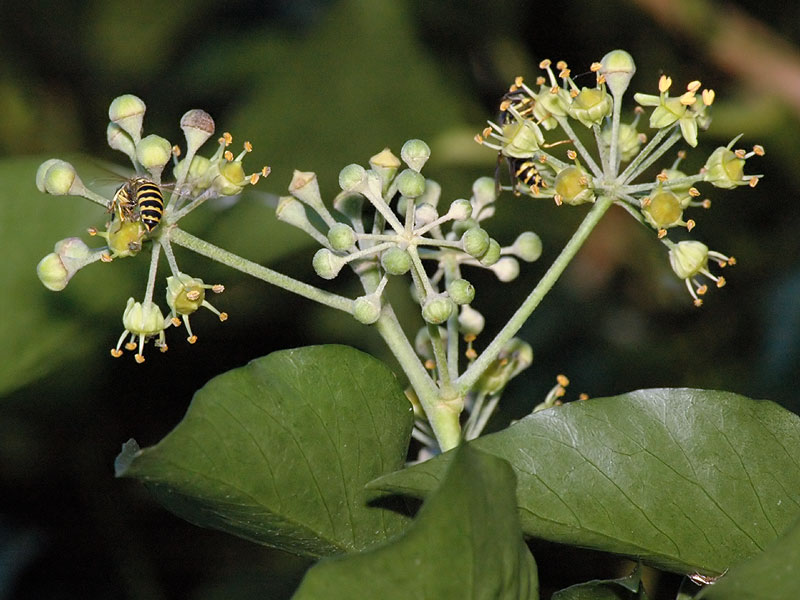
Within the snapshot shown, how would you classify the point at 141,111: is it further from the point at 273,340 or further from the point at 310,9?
the point at 310,9

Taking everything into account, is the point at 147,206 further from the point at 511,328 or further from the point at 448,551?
the point at 448,551

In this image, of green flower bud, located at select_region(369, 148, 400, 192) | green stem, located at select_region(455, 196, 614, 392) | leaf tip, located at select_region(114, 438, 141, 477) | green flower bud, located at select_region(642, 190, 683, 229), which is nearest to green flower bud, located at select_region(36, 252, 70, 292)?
leaf tip, located at select_region(114, 438, 141, 477)

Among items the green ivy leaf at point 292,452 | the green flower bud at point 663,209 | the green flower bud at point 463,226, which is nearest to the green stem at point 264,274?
the green ivy leaf at point 292,452

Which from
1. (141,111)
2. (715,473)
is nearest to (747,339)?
(715,473)

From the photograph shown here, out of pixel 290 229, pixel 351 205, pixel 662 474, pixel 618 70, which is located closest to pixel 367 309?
pixel 351 205

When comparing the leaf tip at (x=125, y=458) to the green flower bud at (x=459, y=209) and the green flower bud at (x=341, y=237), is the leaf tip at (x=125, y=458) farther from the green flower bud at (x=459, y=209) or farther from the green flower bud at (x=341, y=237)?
the green flower bud at (x=459, y=209)

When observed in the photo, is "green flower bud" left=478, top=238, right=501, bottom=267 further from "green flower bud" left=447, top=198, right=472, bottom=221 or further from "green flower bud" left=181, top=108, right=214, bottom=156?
"green flower bud" left=181, top=108, right=214, bottom=156
